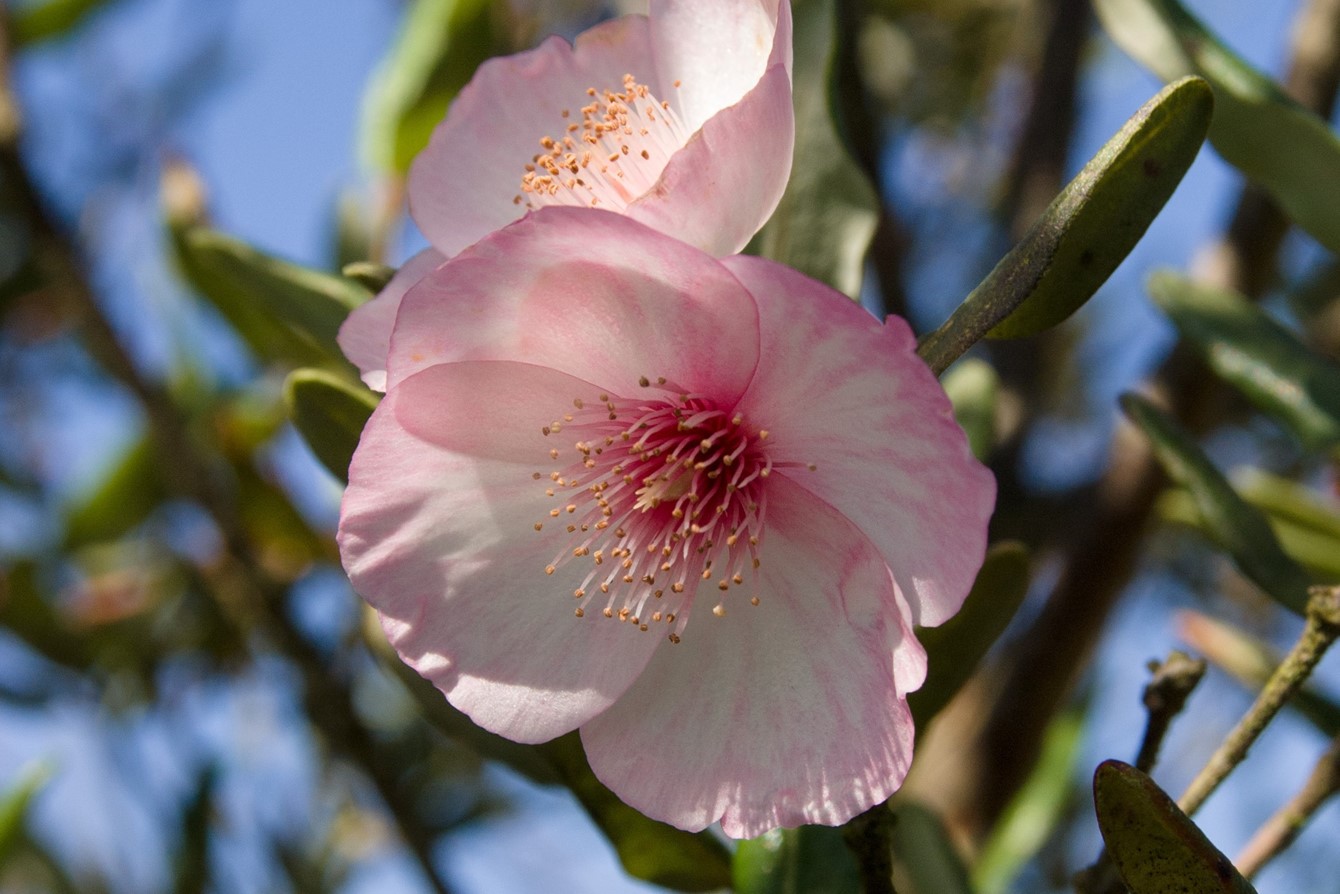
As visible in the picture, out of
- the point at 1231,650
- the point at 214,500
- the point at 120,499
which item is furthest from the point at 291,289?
the point at 120,499

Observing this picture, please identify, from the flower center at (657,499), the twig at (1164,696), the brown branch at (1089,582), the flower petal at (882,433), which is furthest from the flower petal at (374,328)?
the brown branch at (1089,582)

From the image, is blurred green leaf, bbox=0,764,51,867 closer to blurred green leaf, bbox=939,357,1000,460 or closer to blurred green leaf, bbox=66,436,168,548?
blurred green leaf, bbox=66,436,168,548

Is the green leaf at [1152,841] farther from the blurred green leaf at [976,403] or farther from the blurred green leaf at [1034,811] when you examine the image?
the blurred green leaf at [1034,811]

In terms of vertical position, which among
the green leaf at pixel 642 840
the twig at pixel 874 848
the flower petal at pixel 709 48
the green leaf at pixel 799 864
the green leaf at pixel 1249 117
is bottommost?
the green leaf at pixel 642 840

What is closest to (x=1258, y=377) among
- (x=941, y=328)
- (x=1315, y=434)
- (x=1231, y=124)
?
(x=1315, y=434)

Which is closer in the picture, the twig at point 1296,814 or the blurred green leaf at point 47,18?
the twig at point 1296,814

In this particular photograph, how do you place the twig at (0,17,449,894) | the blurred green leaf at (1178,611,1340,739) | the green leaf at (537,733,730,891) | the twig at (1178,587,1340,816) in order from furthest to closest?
1. the twig at (0,17,449,894)
2. the blurred green leaf at (1178,611,1340,739)
3. the green leaf at (537,733,730,891)
4. the twig at (1178,587,1340,816)

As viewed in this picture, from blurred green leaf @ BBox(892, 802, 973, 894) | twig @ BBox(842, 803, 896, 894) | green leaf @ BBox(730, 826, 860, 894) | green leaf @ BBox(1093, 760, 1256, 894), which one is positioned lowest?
blurred green leaf @ BBox(892, 802, 973, 894)

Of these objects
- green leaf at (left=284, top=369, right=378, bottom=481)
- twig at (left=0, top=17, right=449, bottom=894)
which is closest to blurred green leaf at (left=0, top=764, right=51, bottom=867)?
twig at (left=0, top=17, right=449, bottom=894)
